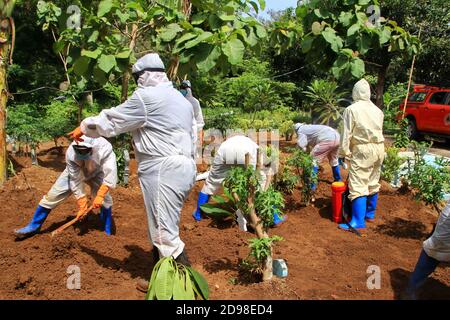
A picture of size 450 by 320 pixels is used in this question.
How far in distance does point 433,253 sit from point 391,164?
12.0ft

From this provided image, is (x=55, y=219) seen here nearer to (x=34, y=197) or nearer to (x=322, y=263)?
(x=34, y=197)

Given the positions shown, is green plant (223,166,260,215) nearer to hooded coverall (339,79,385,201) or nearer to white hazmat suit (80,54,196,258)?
white hazmat suit (80,54,196,258)

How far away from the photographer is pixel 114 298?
123 inches

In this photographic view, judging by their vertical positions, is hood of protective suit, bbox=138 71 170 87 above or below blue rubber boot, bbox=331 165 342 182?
above

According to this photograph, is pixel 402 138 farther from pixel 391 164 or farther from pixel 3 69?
pixel 3 69

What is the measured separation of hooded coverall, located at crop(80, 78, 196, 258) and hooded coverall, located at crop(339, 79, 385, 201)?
8.06 ft

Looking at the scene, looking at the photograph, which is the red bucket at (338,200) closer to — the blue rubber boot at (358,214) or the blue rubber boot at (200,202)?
the blue rubber boot at (358,214)

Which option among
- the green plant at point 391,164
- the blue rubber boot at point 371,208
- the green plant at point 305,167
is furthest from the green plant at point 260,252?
the green plant at point 391,164

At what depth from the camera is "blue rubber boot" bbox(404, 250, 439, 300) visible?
3.21 metres

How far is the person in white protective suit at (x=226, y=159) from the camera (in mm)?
4617

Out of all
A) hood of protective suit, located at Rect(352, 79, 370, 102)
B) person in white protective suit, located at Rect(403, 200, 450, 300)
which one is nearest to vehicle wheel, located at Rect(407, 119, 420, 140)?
hood of protective suit, located at Rect(352, 79, 370, 102)

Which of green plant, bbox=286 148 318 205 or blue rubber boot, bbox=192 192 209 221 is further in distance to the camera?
green plant, bbox=286 148 318 205

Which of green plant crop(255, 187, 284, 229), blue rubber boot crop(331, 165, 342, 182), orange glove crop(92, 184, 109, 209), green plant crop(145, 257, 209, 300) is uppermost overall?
green plant crop(255, 187, 284, 229)

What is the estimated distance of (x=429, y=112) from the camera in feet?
36.2
